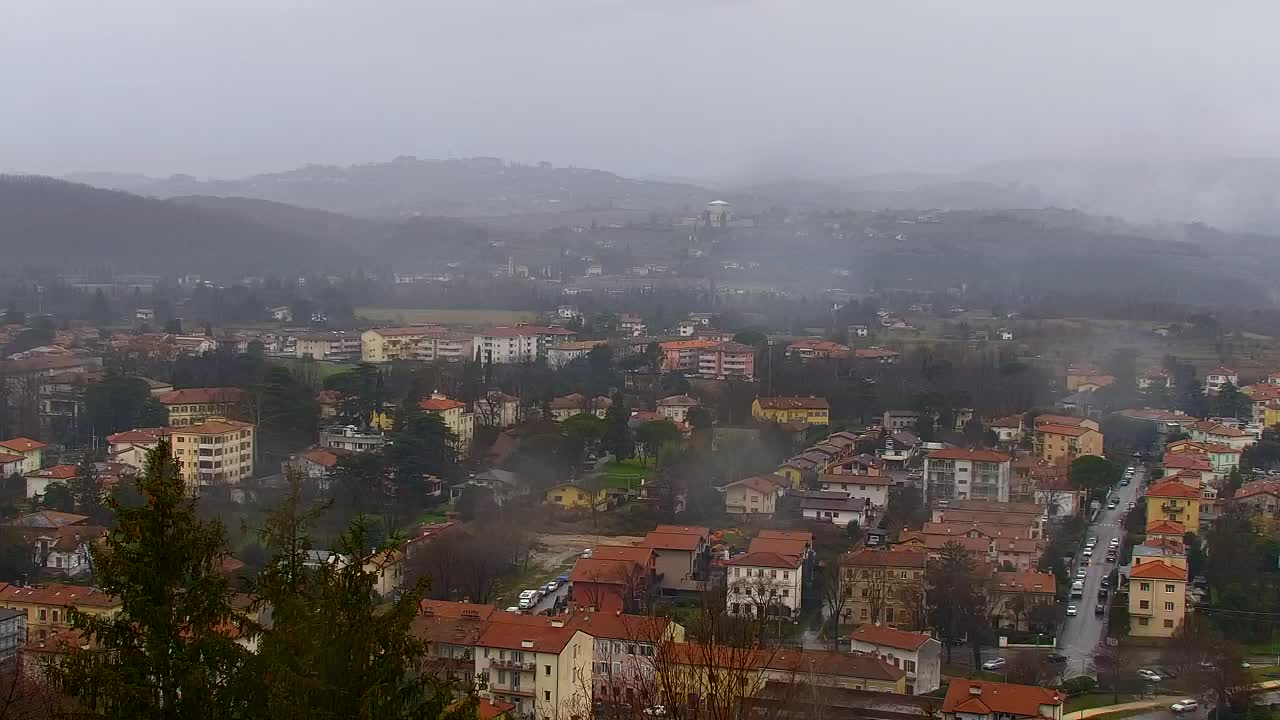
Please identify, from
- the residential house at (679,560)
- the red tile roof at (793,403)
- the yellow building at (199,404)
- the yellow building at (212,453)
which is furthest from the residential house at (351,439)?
the red tile roof at (793,403)

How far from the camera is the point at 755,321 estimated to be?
27047 millimetres

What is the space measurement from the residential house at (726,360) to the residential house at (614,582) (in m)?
10.6

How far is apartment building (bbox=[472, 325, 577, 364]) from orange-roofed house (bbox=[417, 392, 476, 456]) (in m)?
5.83

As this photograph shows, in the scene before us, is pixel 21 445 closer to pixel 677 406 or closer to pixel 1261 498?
pixel 677 406

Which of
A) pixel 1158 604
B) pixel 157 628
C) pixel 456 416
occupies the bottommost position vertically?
pixel 1158 604

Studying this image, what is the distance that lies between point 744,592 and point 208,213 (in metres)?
38.4

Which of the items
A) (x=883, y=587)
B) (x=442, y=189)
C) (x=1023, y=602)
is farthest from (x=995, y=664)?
(x=442, y=189)

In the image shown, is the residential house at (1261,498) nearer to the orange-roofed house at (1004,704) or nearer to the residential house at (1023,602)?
the residential house at (1023,602)

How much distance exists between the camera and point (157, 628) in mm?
2570

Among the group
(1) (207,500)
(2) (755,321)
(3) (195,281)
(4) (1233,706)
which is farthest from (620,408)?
(3) (195,281)

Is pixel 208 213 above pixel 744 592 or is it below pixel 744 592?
above

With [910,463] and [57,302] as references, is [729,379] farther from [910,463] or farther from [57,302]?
[57,302]

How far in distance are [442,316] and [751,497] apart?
56.1ft

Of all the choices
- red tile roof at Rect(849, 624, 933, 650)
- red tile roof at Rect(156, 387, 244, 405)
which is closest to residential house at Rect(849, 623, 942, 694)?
red tile roof at Rect(849, 624, 933, 650)
